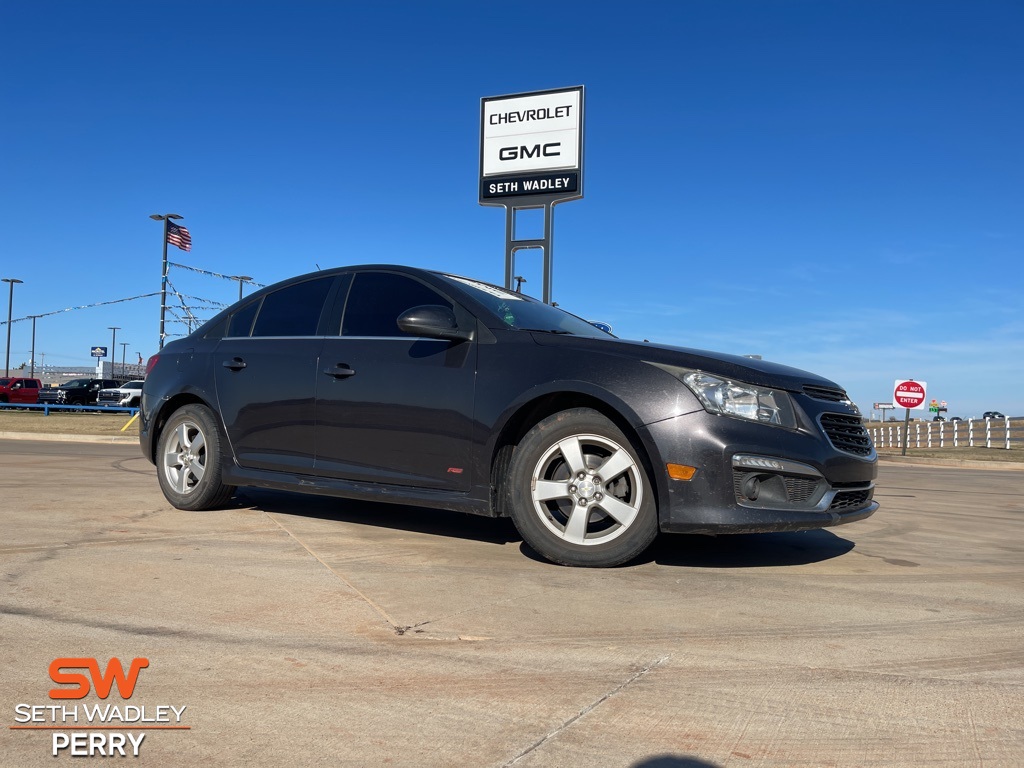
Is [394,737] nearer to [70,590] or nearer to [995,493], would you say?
[70,590]

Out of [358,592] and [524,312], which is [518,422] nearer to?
[524,312]

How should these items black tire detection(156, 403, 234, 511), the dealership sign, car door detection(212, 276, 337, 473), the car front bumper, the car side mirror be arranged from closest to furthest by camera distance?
the car front bumper, the car side mirror, car door detection(212, 276, 337, 473), black tire detection(156, 403, 234, 511), the dealership sign

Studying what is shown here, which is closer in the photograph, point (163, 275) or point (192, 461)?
point (192, 461)

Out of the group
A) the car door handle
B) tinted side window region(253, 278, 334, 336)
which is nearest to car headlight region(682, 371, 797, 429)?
the car door handle

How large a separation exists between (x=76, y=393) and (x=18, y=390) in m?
2.93

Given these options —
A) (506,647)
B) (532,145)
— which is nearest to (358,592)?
(506,647)

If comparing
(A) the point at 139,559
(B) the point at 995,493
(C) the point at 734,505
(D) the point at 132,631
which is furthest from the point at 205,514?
(B) the point at 995,493

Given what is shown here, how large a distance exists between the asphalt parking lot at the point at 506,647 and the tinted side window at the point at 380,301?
1.22m

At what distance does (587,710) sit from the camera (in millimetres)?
2213

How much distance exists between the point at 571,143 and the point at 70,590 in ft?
53.2

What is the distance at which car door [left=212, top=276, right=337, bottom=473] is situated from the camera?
5.09 meters

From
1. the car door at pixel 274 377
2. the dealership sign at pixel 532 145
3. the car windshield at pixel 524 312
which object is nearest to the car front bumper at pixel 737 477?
the car windshield at pixel 524 312

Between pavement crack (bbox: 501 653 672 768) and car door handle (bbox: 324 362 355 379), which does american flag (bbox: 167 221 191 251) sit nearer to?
car door handle (bbox: 324 362 355 379)

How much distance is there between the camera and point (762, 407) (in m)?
3.95
